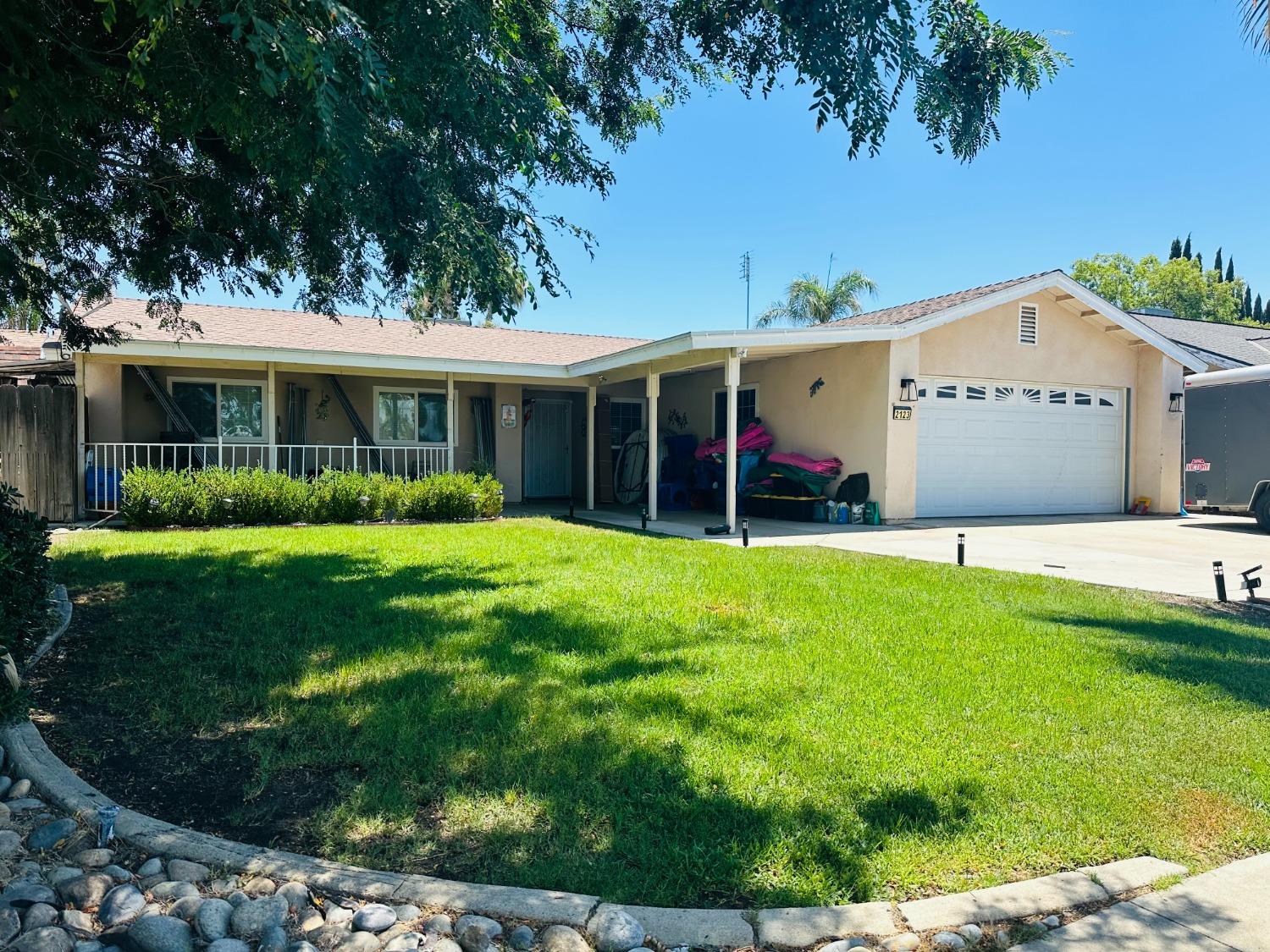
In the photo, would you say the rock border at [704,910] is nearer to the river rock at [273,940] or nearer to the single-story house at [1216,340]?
the river rock at [273,940]

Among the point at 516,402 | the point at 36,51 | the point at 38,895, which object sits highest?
the point at 36,51

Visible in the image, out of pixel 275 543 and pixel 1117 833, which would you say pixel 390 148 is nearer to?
pixel 1117 833

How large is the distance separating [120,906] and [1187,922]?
10.3 ft

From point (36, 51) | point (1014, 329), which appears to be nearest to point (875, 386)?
point (1014, 329)

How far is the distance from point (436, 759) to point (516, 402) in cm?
1324

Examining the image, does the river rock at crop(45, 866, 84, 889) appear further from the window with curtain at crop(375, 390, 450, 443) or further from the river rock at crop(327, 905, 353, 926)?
the window with curtain at crop(375, 390, 450, 443)

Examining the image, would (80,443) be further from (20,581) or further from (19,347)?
(20,581)

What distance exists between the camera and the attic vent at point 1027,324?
573 inches

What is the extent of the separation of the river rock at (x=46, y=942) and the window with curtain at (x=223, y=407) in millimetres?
12669

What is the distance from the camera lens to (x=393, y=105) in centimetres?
407

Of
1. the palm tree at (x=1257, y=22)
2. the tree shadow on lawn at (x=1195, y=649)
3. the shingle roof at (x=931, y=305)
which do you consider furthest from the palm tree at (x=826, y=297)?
the tree shadow on lawn at (x=1195, y=649)

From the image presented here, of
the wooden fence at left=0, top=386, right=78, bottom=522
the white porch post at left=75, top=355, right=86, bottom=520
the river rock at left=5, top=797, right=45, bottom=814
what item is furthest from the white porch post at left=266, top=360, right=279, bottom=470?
the river rock at left=5, top=797, right=45, bottom=814

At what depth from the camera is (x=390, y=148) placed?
4613mm

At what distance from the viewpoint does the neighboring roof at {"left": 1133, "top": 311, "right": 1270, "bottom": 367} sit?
17359 mm
